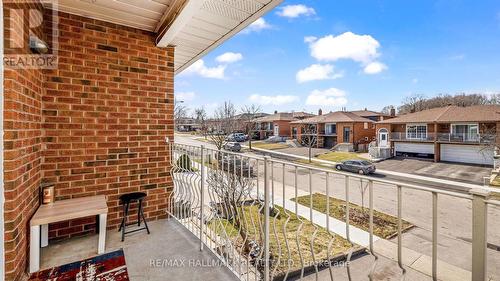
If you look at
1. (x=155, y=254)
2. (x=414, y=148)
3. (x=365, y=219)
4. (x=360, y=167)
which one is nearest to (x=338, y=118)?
(x=414, y=148)

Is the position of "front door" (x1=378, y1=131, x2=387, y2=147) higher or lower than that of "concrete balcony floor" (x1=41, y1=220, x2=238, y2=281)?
higher

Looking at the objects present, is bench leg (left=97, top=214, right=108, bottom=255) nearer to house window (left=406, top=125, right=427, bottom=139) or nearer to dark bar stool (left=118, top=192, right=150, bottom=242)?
dark bar stool (left=118, top=192, right=150, bottom=242)

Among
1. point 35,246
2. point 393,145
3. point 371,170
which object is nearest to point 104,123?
point 35,246

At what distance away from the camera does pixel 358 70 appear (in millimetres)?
45094

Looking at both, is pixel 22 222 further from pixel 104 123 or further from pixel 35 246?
pixel 104 123

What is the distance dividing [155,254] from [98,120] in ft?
5.81

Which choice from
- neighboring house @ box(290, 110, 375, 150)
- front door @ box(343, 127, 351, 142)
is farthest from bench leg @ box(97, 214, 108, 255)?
front door @ box(343, 127, 351, 142)

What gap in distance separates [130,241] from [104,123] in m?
1.48

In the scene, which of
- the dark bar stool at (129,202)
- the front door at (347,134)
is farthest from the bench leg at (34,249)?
the front door at (347,134)

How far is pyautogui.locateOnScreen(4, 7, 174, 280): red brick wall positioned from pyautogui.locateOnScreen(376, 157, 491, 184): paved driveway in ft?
63.1

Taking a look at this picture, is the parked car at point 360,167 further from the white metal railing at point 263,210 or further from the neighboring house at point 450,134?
the white metal railing at point 263,210

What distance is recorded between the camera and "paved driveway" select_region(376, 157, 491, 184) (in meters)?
16.0
